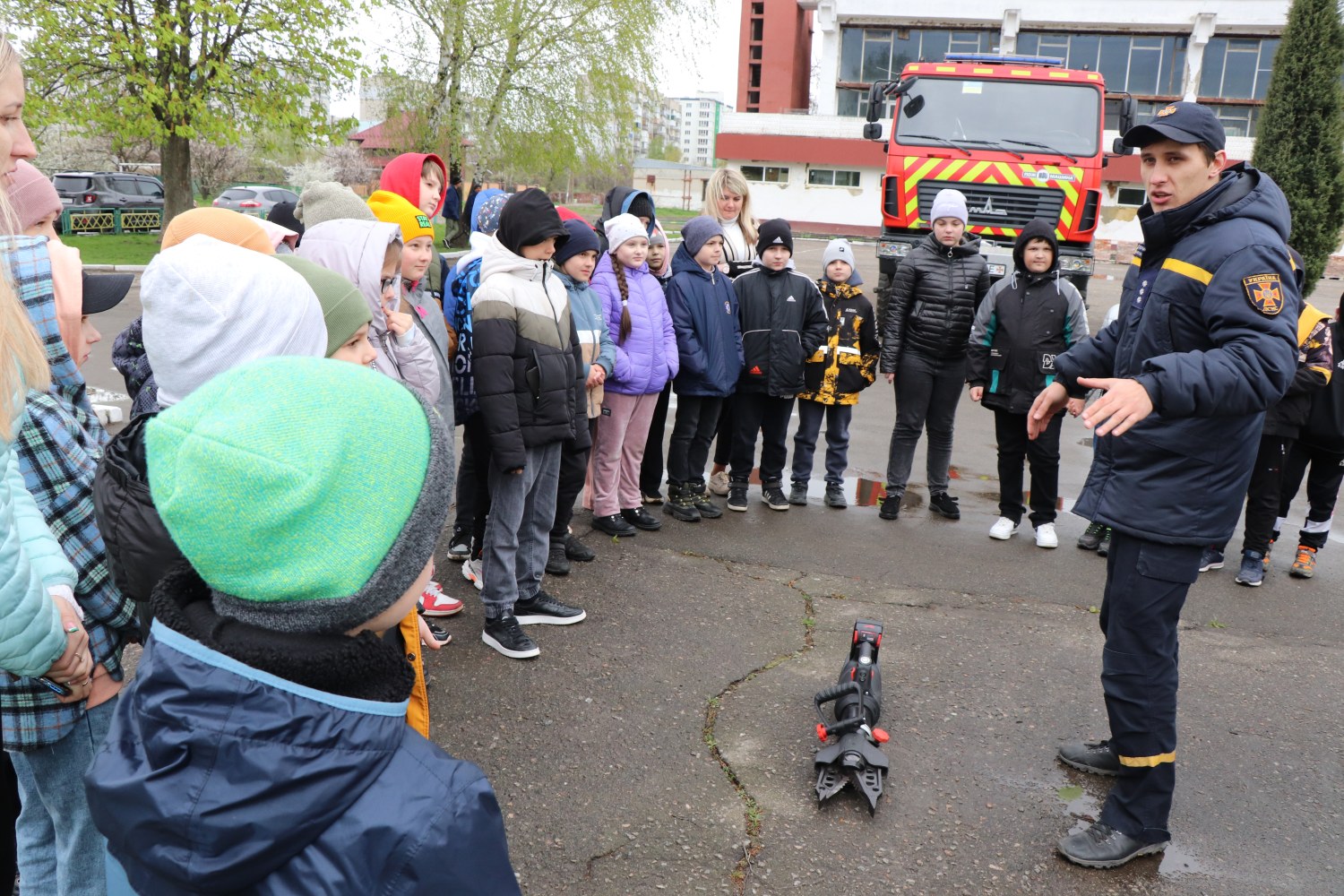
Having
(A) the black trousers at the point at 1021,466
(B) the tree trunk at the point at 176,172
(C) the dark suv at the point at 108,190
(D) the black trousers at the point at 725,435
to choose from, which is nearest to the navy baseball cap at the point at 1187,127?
(A) the black trousers at the point at 1021,466

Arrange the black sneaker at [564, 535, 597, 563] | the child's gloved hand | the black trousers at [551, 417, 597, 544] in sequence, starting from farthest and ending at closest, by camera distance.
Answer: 1. the black sneaker at [564, 535, 597, 563]
2. the black trousers at [551, 417, 597, 544]
3. the child's gloved hand

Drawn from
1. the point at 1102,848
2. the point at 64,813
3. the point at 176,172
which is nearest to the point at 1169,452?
the point at 1102,848

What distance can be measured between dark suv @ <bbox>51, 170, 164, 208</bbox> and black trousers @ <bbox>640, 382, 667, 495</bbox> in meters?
25.3

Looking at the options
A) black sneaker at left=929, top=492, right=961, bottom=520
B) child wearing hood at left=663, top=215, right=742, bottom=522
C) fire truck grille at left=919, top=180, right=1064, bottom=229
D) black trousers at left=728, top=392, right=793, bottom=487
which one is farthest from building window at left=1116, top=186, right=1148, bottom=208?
child wearing hood at left=663, top=215, right=742, bottom=522

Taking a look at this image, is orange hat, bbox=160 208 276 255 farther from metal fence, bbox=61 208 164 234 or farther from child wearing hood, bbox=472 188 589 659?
metal fence, bbox=61 208 164 234

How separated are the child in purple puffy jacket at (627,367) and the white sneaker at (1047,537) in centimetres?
239

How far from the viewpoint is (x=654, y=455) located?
22.7 ft

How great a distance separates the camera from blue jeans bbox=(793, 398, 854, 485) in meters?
7.05

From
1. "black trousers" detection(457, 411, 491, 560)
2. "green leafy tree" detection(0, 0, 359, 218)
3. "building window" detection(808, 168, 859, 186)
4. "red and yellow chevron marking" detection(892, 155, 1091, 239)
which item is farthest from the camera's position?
"building window" detection(808, 168, 859, 186)

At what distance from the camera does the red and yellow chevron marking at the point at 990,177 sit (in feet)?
39.7

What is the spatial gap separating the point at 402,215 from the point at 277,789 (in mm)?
3980

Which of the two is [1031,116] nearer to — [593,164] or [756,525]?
[756,525]

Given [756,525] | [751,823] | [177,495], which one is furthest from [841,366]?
[177,495]

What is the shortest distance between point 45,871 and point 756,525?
4.67 m
